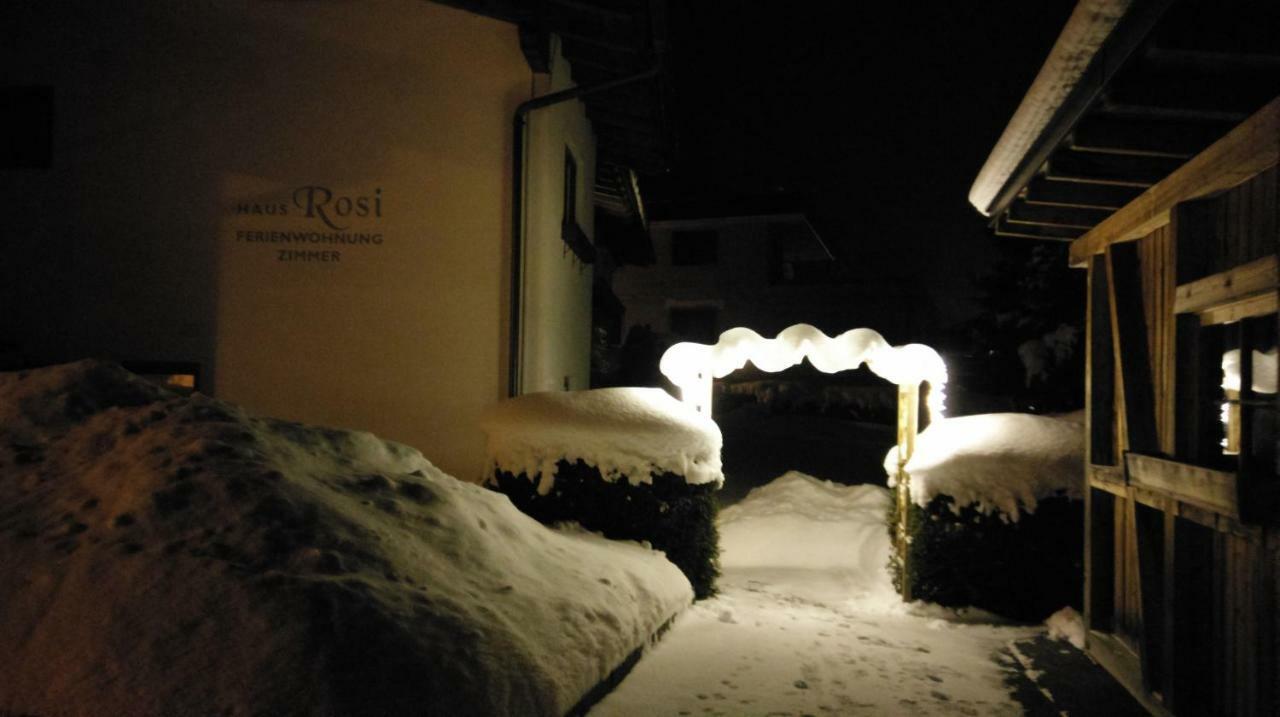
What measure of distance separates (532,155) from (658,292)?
77.3 ft

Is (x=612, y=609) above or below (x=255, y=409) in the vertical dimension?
below

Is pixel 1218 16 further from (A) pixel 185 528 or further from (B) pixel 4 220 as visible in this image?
(B) pixel 4 220

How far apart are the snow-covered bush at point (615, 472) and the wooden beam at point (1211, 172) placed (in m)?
3.75

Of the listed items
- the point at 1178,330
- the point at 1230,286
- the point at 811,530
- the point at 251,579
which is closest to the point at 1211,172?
the point at 1230,286

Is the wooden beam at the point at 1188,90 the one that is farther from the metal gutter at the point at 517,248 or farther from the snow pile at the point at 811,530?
the metal gutter at the point at 517,248

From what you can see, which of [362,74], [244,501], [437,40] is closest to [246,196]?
[362,74]

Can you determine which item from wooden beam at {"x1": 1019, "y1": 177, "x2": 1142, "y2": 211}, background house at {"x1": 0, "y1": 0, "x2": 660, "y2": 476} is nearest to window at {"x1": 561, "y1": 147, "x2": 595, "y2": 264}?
background house at {"x1": 0, "y1": 0, "x2": 660, "y2": 476}

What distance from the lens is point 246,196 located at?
868 centimetres

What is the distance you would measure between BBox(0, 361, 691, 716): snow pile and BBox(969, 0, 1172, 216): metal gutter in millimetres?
3910

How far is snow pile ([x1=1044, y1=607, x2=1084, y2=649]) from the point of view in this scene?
6109mm

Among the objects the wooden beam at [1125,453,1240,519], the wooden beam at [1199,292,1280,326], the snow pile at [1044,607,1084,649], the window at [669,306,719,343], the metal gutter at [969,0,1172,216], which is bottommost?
the snow pile at [1044,607,1084,649]

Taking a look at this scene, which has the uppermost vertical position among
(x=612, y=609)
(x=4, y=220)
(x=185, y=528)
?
(x=4, y=220)

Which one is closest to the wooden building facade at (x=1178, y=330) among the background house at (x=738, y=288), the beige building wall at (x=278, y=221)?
the beige building wall at (x=278, y=221)

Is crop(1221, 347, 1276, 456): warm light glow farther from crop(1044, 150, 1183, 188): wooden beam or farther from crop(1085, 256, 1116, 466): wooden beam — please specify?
crop(1044, 150, 1183, 188): wooden beam
